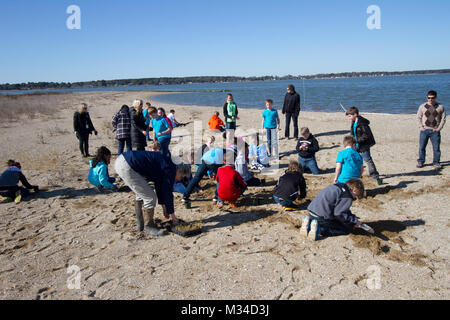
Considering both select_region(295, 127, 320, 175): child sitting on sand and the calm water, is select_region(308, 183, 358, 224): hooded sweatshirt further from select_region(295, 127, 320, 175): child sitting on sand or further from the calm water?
the calm water

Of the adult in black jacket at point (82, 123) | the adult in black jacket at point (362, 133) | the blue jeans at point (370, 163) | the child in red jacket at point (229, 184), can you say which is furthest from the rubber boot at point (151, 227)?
the adult in black jacket at point (82, 123)

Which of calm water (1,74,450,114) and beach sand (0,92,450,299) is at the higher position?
calm water (1,74,450,114)

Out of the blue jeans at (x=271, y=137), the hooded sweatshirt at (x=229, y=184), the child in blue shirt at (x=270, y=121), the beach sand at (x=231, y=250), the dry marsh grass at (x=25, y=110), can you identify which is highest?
the dry marsh grass at (x=25, y=110)

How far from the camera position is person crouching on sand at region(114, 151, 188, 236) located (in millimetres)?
4285

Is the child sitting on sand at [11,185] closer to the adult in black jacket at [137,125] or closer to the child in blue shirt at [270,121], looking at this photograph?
the adult in black jacket at [137,125]

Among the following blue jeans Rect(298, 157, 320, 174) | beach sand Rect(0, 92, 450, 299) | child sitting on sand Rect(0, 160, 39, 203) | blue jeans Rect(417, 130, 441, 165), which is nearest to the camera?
beach sand Rect(0, 92, 450, 299)

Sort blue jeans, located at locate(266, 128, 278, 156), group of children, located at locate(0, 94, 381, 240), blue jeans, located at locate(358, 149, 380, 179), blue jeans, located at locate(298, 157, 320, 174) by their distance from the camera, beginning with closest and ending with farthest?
group of children, located at locate(0, 94, 381, 240) → blue jeans, located at locate(358, 149, 380, 179) → blue jeans, located at locate(298, 157, 320, 174) → blue jeans, located at locate(266, 128, 278, 156)

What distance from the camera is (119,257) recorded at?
414 cm

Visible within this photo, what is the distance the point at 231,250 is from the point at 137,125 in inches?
181

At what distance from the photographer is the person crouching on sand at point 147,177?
429 cm

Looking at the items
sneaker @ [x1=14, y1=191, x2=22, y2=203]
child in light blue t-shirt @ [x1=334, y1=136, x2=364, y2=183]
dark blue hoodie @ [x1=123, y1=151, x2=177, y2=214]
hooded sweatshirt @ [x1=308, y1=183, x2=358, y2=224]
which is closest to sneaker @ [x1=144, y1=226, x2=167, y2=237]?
dark blue hoodie @ [x1=123, y1=151, x2=177, y2=214]

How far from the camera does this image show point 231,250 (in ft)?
Answer: 13.9

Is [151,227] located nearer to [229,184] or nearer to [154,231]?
[154,231]

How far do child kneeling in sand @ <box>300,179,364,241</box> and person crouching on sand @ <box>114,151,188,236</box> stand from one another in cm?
218
